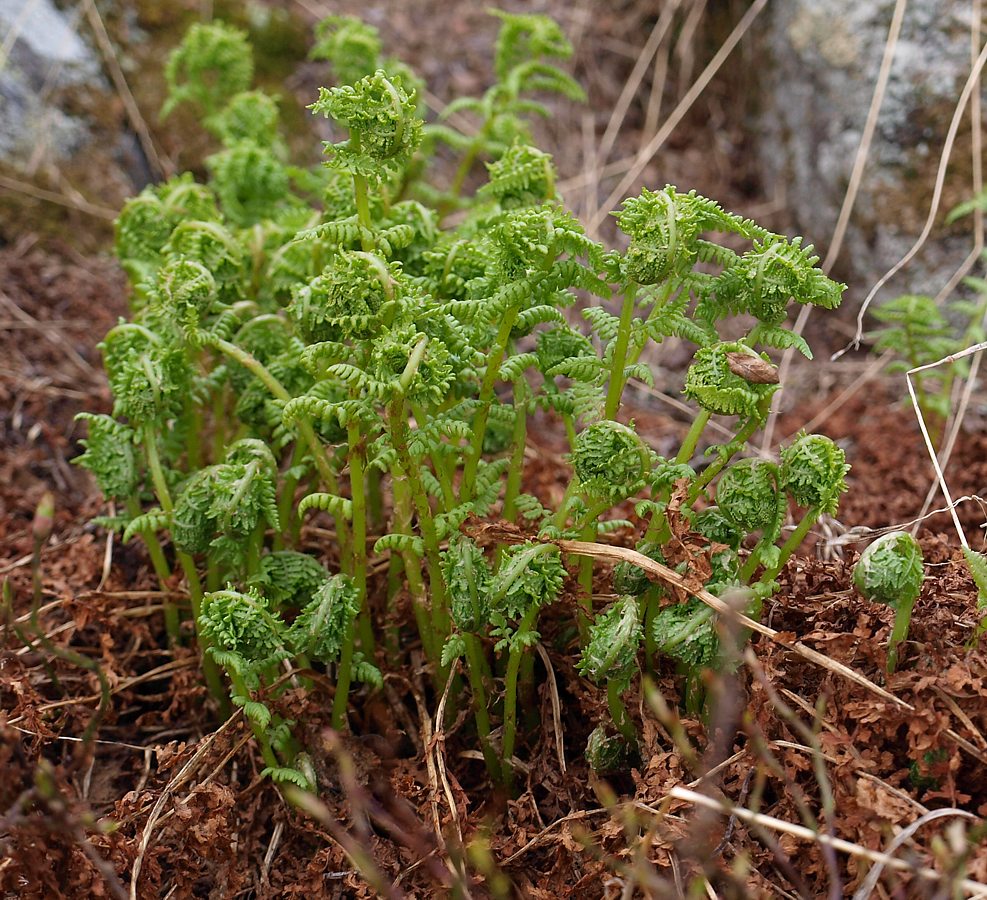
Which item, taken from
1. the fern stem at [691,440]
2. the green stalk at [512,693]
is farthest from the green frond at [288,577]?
the fern stem at [691,440]

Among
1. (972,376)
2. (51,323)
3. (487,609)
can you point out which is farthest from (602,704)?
(51,323)

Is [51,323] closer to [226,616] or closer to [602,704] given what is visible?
[226,616]

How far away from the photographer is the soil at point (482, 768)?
1.67 metres

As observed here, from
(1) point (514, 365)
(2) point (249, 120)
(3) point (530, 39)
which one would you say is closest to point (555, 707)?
(1) point (514, 365)

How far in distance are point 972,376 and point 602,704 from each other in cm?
184

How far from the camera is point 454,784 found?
202 centimetres

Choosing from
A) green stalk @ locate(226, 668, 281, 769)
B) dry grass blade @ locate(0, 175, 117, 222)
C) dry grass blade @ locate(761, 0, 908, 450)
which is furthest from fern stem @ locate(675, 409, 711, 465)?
dry grass blade @ locate(0, 175, 117, 222)

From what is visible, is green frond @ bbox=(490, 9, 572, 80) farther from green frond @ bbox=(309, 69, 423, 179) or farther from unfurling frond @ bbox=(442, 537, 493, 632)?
unfurling frond @ bbox=(442, 537, 493, 632)

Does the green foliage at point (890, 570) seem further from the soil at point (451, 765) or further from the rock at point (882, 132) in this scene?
the rock at point (882, 132)

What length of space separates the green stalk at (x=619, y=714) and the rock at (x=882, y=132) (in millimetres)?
2490

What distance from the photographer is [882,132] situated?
156 inches

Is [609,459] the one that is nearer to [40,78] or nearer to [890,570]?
[890,570]

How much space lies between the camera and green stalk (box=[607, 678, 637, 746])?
1.93 meters

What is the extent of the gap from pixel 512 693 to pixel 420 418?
59 cm
